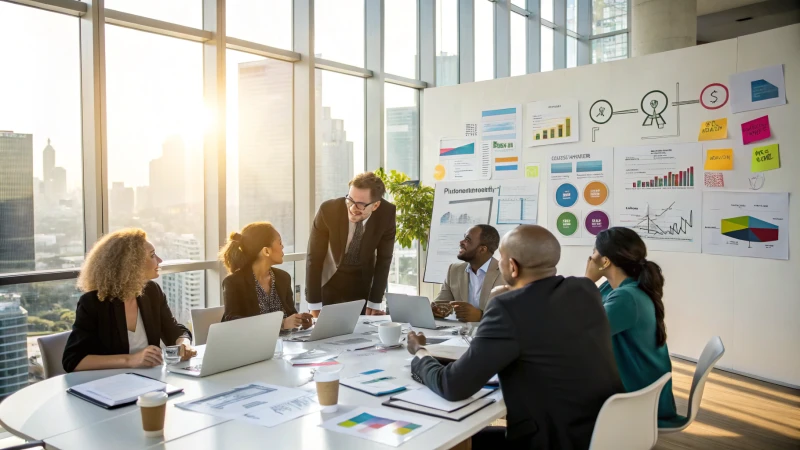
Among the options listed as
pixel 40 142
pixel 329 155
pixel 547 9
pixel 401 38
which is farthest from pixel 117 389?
pixel 547 9

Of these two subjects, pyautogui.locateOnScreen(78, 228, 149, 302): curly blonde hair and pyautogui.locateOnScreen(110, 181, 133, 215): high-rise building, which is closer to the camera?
pyautogui.locateOnScreen(78, 228, 149, 302): curly blonde hair

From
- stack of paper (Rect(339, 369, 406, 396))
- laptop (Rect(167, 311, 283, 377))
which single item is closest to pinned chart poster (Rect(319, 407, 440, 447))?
stack of paper (Rect(339, 369, 406, 396))

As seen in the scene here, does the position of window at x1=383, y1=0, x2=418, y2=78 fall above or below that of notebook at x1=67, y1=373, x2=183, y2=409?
above

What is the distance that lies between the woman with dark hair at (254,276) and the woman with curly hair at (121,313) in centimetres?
32

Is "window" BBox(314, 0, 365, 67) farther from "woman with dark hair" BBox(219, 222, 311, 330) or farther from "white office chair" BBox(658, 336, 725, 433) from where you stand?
"white office chair" BBox(658, 336, 725, 433)

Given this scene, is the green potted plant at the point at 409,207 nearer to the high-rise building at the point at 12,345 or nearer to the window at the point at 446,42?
the window at the point at 446,42

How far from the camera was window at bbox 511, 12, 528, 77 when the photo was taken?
8.91 meters

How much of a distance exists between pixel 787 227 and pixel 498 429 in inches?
140

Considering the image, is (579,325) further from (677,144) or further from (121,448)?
(677,144)

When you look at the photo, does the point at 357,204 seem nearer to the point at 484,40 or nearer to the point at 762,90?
the point at 762,90

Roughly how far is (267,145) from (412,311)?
3.18m

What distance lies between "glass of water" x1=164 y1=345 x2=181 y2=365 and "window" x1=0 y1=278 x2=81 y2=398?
6.68 ft

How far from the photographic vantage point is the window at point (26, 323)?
410 cm

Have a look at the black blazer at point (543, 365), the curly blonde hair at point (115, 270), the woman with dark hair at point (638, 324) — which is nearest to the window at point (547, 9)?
the woman with dark hair at point (638, 324)
